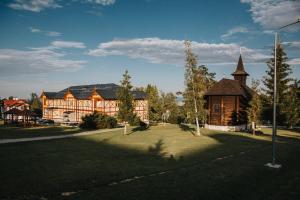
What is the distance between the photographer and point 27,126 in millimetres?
47125

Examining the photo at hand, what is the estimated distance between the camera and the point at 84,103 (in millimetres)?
63312

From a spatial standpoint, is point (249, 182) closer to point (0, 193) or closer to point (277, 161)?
point (277, 161)

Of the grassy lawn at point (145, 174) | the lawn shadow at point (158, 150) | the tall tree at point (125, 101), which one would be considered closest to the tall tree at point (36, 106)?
the tall tree at point (125, 101)

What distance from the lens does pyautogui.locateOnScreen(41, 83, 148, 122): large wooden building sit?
5975 cm

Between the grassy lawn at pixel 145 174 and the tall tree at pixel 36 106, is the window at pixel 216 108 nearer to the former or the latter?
the grassy lawn at pixel 145 174

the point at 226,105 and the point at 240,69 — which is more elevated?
the point at 240,69

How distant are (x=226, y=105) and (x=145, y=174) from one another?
32.7 metres

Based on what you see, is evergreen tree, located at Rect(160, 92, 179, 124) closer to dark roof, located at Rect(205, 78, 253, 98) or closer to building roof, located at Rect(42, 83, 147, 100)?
building roof, located at Rect(42, 83, 147, 100)

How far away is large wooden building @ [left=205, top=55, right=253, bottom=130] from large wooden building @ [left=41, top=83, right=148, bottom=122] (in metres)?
15.8

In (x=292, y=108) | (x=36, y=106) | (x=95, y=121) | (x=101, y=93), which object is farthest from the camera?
(x=36, y=106)

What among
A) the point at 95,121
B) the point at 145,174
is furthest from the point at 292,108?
the point at 145,174

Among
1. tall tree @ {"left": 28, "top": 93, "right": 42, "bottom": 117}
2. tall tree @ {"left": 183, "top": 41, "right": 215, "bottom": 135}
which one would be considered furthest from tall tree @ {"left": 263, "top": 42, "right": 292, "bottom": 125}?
tall tree @ {"left": 28, "top": 93, "right": 42, "bottom": 117}

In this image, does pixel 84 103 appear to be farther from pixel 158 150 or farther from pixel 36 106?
pixel 158 150

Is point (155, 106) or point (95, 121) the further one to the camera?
point (155, 106)
